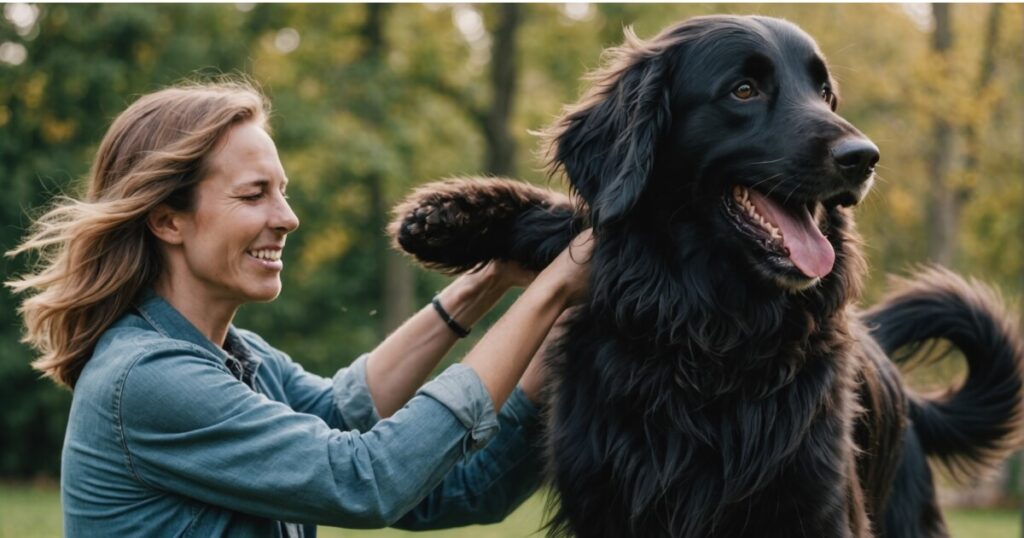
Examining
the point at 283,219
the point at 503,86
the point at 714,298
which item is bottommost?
the point at 503,86

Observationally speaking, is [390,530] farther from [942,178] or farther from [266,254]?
[942,178]

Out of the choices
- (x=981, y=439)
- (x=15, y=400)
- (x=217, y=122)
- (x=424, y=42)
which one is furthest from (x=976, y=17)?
(x=217, y=122)

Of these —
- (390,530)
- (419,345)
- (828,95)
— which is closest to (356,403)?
(419,345)

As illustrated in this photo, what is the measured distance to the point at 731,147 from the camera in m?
2.87

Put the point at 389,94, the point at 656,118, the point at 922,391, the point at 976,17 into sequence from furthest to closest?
the point at 976,17
the point at 389,94
the point at 922,391
the point at 656,118

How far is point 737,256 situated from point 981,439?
6.01 feet

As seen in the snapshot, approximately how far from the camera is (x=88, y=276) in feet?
9.62

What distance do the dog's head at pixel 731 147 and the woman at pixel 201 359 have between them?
0.27m

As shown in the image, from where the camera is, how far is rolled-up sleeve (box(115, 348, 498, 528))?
8.84 ft

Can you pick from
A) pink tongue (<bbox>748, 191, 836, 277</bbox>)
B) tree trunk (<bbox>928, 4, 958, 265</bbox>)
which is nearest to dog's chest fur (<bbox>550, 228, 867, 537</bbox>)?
pink tongue (<bbox>748, 191, 836, 277</bbox>)

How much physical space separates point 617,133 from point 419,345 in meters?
1.04

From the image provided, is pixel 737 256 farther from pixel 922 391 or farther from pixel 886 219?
pixel 886 219

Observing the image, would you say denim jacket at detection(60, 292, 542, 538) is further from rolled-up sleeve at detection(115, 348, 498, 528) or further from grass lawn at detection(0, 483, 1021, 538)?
grass lawn at detection(0, 483, 1021, 538)

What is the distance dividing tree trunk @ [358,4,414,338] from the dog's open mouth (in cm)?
1741
